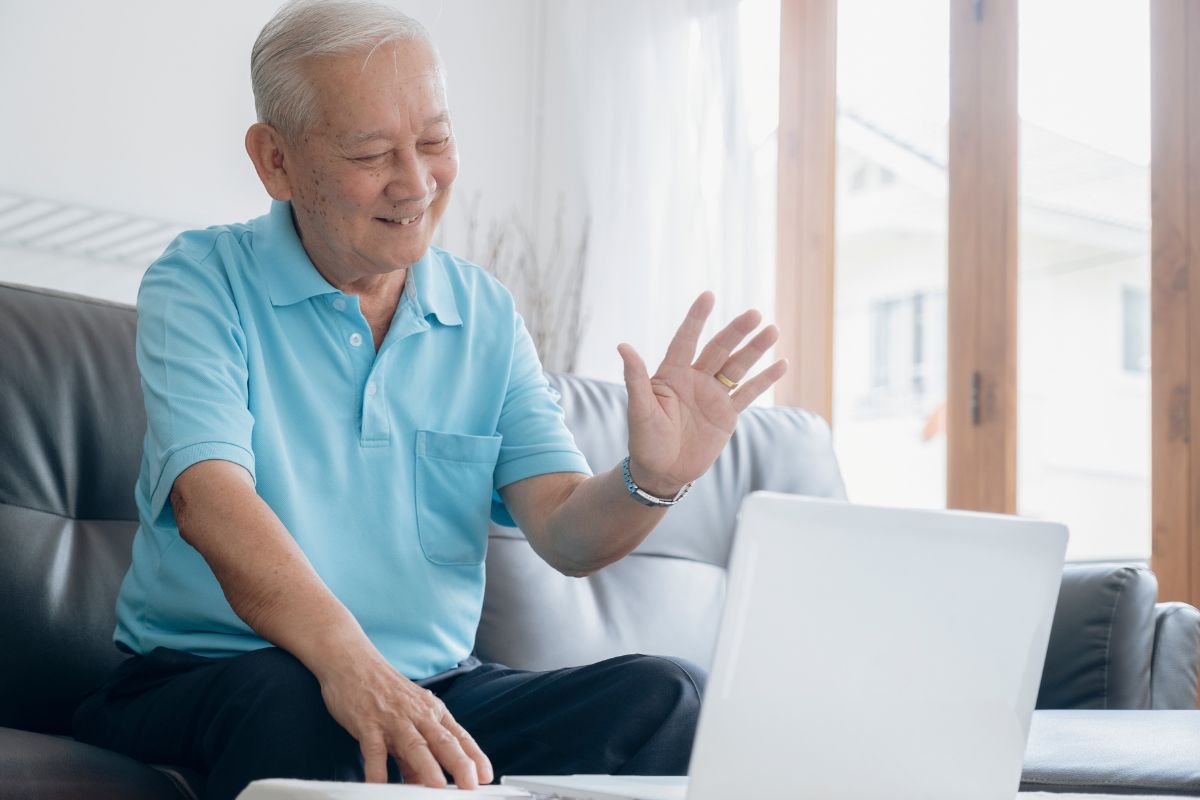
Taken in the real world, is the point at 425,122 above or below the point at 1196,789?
above

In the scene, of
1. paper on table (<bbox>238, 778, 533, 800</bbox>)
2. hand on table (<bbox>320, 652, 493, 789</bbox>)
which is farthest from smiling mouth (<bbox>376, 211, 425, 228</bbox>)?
paper on table (<bbox>238, 778, 533, 800</bbox>)

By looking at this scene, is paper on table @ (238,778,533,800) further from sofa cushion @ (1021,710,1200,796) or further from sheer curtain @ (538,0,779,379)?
sheer curtain @ (538,0,779,379)

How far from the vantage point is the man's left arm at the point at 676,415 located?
1.24m

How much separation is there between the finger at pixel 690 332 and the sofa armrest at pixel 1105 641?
825 millimetres

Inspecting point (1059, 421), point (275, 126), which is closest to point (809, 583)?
point (275, 126)

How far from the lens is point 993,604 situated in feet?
2.68

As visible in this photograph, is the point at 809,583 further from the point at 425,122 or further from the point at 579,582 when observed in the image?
the point at 579,582

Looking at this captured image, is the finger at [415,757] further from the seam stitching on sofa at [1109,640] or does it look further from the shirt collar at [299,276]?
the seam stitching on sofa at [1109,640]

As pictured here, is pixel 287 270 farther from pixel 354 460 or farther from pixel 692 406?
pixel 692 406

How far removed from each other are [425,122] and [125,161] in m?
1.64

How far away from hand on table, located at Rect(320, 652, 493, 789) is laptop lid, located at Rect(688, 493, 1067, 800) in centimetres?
29

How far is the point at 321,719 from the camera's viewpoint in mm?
1076

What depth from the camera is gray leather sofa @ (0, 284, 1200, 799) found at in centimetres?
127

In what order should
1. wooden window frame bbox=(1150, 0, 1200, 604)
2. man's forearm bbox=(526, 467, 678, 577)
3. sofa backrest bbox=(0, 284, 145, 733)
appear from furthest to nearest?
wooden window frame bbox=(1150, 0, 1200, 604) < sofa backrest bbox=(0, 284, 145, 733) < man's forearm bbox=(526, 467, 678, 577)
